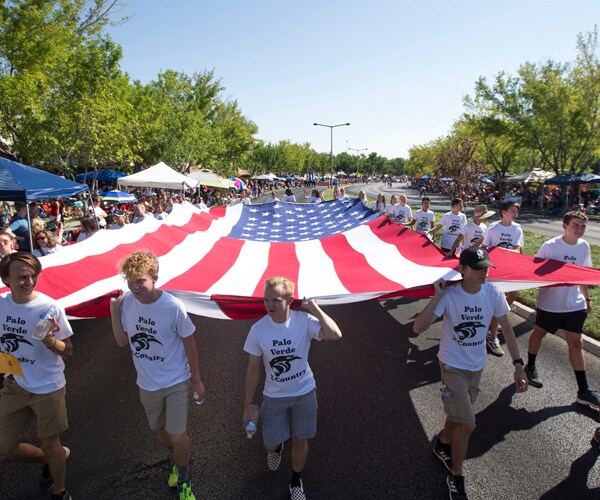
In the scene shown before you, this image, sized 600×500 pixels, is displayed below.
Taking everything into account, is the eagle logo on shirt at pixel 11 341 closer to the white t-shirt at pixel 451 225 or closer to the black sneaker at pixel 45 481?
the black sneaker at pixel 45 481

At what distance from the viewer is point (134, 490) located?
2871mm

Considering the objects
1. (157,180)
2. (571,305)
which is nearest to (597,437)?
(571,305)

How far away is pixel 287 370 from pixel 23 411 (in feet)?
6.12

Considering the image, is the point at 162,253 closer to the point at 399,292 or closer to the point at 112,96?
the point at 399,292

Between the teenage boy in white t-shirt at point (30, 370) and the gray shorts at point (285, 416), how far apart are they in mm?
1460

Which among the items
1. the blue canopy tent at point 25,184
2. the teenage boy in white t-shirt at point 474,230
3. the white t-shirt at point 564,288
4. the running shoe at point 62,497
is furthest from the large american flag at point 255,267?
the blue canopy tent at point 25,184

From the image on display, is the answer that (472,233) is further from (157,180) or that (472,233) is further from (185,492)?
(157,180)

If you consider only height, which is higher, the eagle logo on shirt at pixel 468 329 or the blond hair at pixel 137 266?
the blond hair at pixel 137 266

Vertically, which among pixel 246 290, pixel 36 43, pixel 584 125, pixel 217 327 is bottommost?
pixel 217 327

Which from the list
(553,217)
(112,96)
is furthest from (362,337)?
(553,217)

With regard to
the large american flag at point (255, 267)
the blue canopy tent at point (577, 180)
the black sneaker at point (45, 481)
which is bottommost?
the black sneaker at point (45, 481)

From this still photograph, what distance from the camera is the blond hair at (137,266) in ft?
8.23

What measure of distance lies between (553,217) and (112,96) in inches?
893

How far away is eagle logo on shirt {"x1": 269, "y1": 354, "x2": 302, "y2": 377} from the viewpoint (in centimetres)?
265
